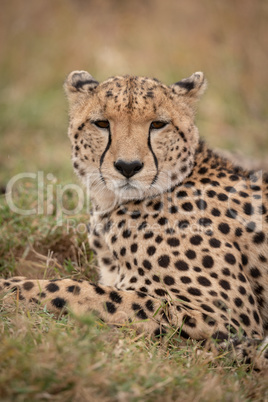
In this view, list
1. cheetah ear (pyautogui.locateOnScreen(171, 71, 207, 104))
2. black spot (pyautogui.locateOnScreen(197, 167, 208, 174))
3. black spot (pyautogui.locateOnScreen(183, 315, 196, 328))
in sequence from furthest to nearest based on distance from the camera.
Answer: cheetah ear (pyautogui.locateOnScreen(171, 71, 207, 104)) → black spot (pyautogui.locateOnScreen(197, 167, 208, 174)) → black spot (pyautogui.locateOnScreen(183, 315, 196, 328))

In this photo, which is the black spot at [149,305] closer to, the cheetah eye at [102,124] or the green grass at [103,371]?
the green grass at [103,371]

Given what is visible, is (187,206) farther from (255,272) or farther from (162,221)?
(255,272)

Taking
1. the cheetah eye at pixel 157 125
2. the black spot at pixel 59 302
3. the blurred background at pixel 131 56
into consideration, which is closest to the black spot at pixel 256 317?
the black spot at pixel 59 302

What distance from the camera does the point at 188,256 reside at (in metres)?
2.62

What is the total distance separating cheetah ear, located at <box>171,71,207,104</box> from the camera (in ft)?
10.1

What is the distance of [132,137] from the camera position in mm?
2713

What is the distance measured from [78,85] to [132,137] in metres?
0.64

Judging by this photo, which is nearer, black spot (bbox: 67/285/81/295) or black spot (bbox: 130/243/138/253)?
black spot (bbox: 67/285/81/295)

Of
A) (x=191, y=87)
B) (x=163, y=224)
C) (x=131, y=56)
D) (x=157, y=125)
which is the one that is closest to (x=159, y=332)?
(x=163, y=224)

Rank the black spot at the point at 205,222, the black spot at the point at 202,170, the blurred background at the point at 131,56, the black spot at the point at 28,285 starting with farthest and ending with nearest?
the blurred background at the point at 131,56, the black spot at the point at 202,170, the black spot at the point at 205,222, the black spot at the point at 28,285

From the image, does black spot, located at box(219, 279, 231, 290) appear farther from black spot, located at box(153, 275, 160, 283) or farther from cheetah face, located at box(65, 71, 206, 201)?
cheetah face, located at box(65, 71, 206, 201)

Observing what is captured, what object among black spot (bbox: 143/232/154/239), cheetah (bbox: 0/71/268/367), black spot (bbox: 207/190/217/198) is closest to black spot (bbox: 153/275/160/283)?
cheetah (bbox: 0/71/268/367)

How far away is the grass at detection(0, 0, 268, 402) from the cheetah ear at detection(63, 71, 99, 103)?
88 centimetres

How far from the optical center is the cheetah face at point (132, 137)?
8.87 feet
